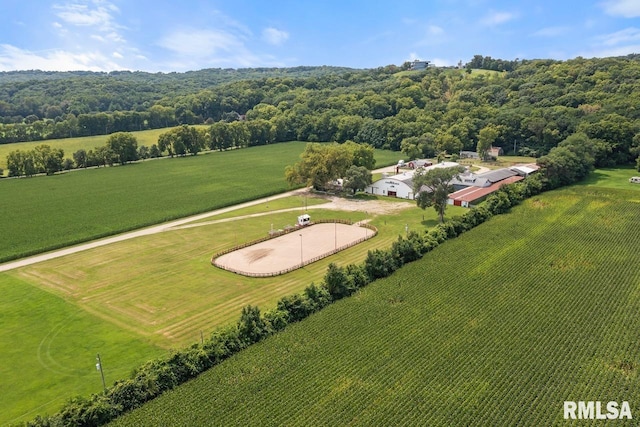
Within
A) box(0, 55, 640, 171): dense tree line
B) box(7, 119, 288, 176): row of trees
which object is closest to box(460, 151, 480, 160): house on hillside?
box(0, 55, 640, 171): dense tree line

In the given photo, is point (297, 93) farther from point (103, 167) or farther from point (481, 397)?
point (481, 397)

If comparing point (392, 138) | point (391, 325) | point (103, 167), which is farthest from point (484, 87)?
point (391, 325)

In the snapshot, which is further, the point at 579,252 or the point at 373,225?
the point at 373,225

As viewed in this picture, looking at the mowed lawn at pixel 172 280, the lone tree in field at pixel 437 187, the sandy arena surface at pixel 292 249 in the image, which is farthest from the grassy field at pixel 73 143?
the lone tree in field at pixel 437 187

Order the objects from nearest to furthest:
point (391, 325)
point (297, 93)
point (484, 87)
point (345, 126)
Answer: point (391, 325) < point (345, 126) < point (484, 87) < point (297, 93)

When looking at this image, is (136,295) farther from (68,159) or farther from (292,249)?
(68,159)

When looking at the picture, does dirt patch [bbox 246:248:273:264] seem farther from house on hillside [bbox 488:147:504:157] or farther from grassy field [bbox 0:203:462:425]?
house on hillside [bbox 488:147:504:157]

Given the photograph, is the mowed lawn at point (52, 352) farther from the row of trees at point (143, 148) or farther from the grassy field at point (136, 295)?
the row of trees at point (143, 148)

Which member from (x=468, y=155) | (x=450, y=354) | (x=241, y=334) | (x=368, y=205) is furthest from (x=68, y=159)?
(x=450, y=354)
